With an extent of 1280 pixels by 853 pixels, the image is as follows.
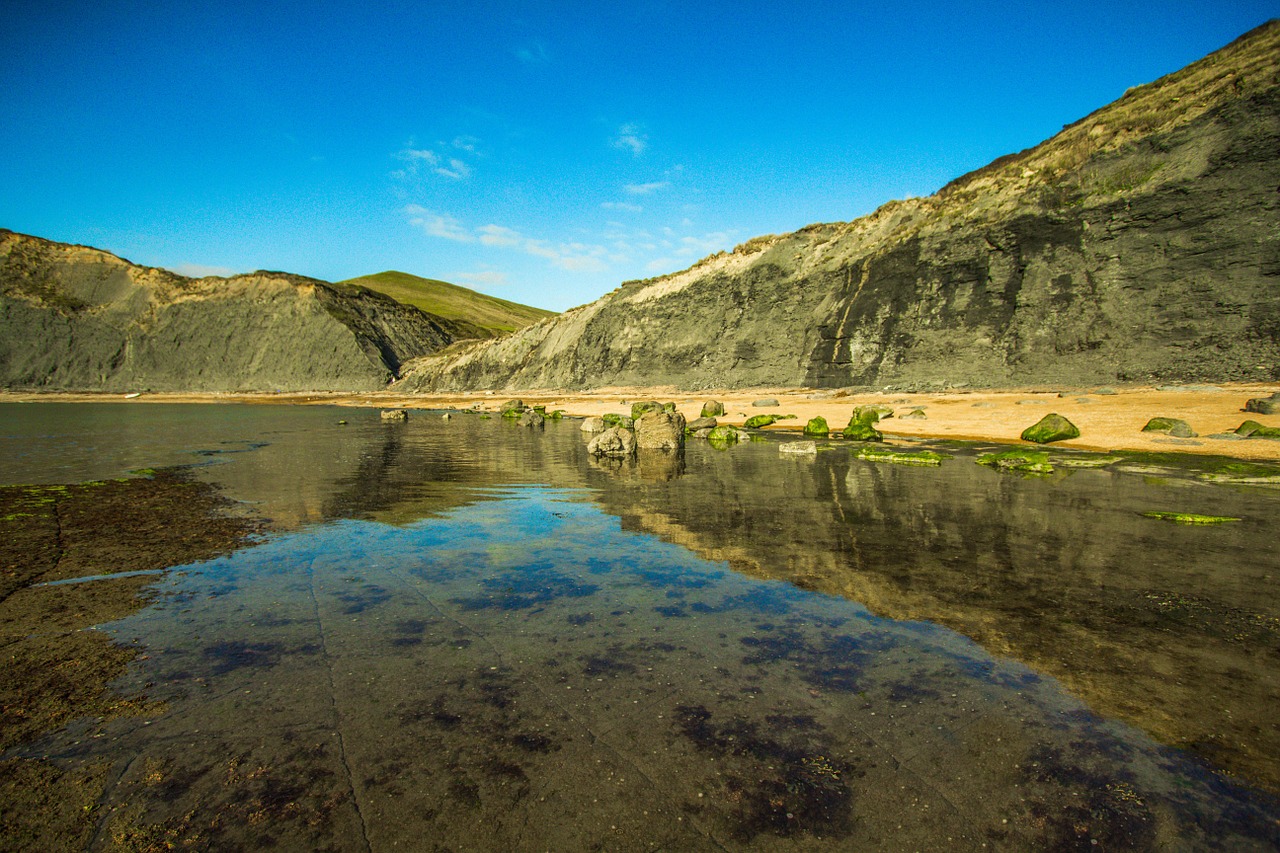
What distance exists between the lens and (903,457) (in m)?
16.0

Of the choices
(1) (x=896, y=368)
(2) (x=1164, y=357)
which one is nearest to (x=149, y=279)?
(1) (x=896, y=368)

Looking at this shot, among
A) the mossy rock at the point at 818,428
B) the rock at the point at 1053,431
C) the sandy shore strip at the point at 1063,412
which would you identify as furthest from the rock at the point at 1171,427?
the mossy rock at the point at 818,428

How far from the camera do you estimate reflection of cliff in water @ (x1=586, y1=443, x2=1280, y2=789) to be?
153 inches

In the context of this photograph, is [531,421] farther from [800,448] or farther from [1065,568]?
[1065,568]

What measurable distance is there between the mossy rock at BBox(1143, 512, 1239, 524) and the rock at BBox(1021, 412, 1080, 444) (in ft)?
35.8

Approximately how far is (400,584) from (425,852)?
4.03 meters

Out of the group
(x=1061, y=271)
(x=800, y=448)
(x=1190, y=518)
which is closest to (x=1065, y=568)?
(x=1190, y=518)

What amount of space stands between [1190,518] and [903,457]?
7620 mm

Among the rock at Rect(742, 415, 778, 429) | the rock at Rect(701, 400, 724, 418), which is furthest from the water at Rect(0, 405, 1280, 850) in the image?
the rock at Rect(701, 400, 724, 418)

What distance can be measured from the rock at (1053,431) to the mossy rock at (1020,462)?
3.14 m

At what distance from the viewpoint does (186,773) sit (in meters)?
3.04

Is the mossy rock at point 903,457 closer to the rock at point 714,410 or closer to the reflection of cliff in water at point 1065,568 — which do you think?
the reflection of cliff in water at point 1065,568

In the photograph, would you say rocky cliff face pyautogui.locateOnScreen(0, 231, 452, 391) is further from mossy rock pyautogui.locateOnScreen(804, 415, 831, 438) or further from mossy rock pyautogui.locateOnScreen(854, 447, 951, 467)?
mossy rock pyautogui.locateOnScreen(854, 447, 951, 467)

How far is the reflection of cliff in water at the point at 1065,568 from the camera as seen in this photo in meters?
3.88
